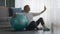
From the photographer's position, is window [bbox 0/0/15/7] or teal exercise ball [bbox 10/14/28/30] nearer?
teal exercise ball [bbox 10/14/28/30]

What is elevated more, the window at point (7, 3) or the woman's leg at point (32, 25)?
the window at point (7, 3)

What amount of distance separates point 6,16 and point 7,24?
69cm

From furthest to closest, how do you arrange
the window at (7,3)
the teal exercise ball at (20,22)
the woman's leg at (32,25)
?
the window at (7,3) → the woman's leg at (32,25) → the teal exercise ball at (20,22)

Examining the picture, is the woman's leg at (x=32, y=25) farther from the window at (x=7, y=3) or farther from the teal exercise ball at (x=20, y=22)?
the window at (x=7, y=3)

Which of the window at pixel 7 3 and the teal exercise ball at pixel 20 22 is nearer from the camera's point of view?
the teal exercise ball at pixel 20 22

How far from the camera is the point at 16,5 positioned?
6.94 meters

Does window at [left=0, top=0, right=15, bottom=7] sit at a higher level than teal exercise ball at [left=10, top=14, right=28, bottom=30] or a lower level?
higher

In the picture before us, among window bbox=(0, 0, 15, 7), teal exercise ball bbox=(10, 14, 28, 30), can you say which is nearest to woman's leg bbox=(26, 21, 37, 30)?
teal exercise ball bbox=(10, 14, 28, 30)

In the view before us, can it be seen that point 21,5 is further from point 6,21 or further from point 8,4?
point 6,21

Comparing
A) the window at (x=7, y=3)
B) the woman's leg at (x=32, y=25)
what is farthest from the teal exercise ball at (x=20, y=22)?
the window at (x=7, y=3)

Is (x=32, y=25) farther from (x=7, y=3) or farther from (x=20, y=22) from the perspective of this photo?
(x=7, y=3)

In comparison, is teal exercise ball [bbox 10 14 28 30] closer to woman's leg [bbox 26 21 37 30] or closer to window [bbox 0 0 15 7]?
woman's leg [bbox 26 21 37 30]

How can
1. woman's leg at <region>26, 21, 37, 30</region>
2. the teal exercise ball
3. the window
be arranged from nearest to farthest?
the teal exercise ball, woman's leg at <region>26, 21, 37, 30</region>, the window

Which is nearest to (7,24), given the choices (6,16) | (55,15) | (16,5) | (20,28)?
(6,16)
